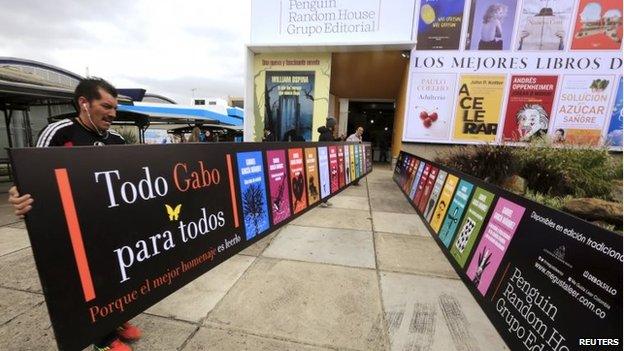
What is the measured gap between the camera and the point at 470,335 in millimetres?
2455

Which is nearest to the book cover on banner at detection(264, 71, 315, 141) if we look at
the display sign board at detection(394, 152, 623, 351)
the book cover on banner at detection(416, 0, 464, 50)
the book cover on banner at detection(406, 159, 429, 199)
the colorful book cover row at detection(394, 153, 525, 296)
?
the book cover on banner at detection(416, 0, 464, 50)

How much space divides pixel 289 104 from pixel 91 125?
1164 centimetres

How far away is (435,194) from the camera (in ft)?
17.2

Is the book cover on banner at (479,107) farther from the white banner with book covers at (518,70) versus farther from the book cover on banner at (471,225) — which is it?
the book cover on banner at (471,225)

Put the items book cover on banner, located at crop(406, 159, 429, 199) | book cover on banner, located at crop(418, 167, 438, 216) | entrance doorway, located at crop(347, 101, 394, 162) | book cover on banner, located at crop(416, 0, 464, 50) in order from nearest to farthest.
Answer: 1. book cover on banner, located at crop(418, 167, 438, 216)
2. book cover on banner, located at crop(406, 159, 429, 199)
3. book cover on banner, located at crop(416, 0, 464, 50)
4. entrance doorway, located at crop(347, 101, 394, 162)

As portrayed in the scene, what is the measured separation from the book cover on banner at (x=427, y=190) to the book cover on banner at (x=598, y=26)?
994 centimetres

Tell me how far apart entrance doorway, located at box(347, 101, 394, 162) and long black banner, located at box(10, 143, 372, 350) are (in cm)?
1924

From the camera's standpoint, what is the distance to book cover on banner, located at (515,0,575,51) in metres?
10.6

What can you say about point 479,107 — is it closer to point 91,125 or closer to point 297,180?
point 297,180

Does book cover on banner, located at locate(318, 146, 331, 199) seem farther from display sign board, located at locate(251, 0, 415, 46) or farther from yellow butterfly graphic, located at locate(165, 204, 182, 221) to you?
display sign board, located at locate(251, 0, 415, 46)

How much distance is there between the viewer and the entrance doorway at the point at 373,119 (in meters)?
22.2

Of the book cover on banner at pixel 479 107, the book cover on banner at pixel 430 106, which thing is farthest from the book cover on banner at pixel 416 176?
the book cover on banner at pixel 479 107

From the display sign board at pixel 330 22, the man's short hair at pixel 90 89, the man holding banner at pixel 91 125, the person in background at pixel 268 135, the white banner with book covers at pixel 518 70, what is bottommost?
the person in background at pixel 268 135

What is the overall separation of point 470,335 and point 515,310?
16.4 inches
